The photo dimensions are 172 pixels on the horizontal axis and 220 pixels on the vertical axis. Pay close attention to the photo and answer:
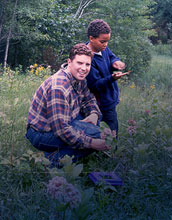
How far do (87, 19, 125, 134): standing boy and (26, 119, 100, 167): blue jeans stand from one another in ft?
2.16

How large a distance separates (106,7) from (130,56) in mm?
2238

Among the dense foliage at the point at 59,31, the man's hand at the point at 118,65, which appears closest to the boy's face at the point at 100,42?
the man's hand at the point at 118,65

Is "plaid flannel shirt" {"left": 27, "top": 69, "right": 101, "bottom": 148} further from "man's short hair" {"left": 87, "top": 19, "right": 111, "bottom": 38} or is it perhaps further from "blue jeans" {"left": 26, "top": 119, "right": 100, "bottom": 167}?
"man's short hair" {"left": 87, "top": 19, "right": 111, "bottom": 38}

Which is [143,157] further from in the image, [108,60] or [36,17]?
[36,17]

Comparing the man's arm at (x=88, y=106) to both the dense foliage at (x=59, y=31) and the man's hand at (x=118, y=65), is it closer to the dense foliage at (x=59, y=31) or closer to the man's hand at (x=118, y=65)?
the man's hand at (x=118, y=65)

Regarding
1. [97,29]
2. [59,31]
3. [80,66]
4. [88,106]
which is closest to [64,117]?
[80,66]

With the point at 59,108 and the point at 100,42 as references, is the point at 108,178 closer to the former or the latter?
the point at 59,108

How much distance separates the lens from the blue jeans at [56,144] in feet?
10.2

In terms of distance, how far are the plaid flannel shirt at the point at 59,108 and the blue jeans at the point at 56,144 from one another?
0.07 metres

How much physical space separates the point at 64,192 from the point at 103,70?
2443 mm

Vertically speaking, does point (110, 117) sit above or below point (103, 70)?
below

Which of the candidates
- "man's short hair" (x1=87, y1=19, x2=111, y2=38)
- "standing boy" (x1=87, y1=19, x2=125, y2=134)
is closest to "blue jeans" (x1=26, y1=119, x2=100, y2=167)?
"standing boy" (x1=87, y1=19, x2=125, y2=134)

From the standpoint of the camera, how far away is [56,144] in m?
3.12

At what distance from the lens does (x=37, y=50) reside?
43.1 ft
